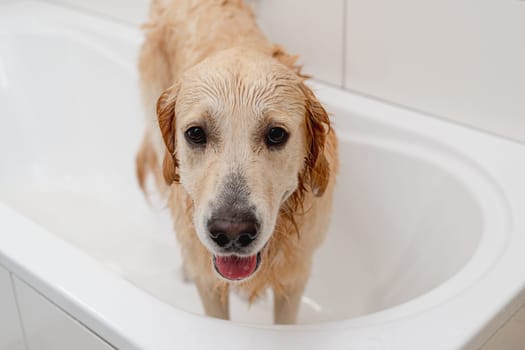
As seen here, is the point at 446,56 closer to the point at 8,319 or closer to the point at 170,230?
the point at 170,230

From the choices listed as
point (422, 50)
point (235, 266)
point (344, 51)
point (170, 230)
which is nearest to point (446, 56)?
point (422, 50)

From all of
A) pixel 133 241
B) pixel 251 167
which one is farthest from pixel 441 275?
pixel 133 241

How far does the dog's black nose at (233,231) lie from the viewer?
0.96 metres

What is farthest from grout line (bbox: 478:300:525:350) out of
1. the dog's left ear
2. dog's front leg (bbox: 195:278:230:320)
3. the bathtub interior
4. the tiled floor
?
dog's front leg (bbox: 195:278:230:320)

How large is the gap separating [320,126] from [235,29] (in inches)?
17.9

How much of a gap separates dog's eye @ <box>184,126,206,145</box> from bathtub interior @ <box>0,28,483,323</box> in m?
0.53

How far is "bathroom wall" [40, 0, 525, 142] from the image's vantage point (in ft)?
4.72

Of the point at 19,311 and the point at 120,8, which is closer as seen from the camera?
the point at 19,311

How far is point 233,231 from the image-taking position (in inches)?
37.9

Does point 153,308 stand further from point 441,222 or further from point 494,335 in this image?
point 441,222

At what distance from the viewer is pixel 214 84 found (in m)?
1.03

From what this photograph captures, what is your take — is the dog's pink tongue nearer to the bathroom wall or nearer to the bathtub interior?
the bathtub interior

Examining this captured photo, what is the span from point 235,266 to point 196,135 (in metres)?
0.22

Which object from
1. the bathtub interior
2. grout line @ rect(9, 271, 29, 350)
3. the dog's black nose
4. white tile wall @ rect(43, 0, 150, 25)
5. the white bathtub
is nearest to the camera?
the dog's black nose
